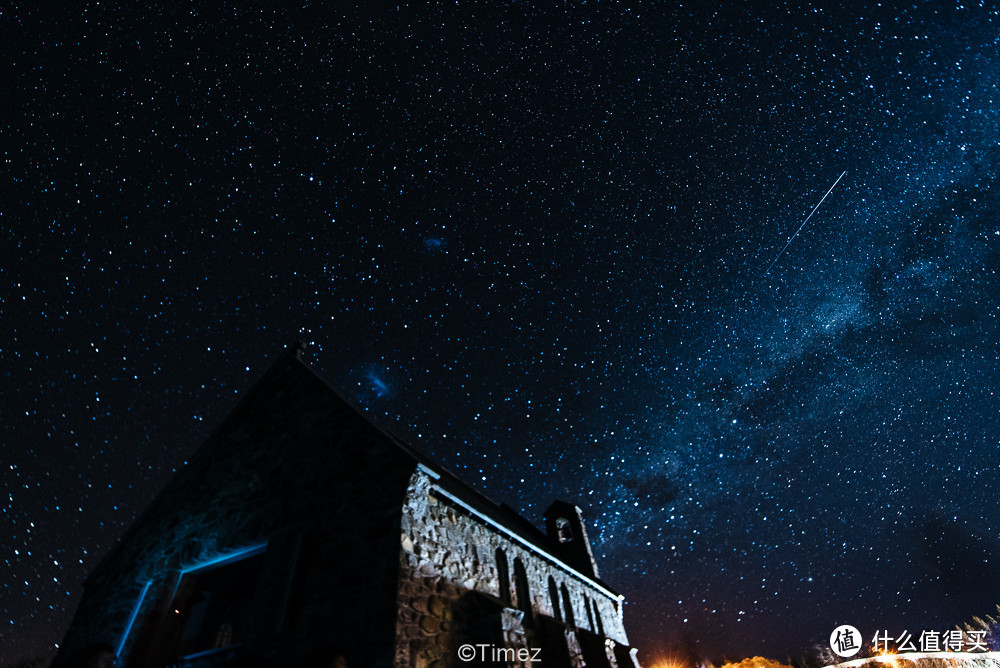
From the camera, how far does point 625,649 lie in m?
13.3

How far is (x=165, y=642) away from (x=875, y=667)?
2976 centimetres

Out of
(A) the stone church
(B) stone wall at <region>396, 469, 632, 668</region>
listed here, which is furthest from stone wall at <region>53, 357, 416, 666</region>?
(B) stone wall at <region>396, 469, 632, 668</region>

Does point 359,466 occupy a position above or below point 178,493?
below

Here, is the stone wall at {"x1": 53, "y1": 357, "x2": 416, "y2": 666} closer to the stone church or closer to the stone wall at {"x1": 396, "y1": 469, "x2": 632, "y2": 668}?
the stone church

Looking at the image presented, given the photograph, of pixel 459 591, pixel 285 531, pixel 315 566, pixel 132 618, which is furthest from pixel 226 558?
pixel 459 591

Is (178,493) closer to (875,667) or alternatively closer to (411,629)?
(411,629)

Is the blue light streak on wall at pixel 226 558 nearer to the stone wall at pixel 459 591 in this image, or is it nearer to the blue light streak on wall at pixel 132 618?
the blue light streak on wall at pixel 132 618

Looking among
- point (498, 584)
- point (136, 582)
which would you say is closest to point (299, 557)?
point (498, 584)

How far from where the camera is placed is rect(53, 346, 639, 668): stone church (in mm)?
8219

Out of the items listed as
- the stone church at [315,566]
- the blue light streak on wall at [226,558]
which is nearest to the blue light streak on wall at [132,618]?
the stone church at [315,566]

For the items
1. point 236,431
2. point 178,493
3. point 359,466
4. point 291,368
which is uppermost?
point 291,368

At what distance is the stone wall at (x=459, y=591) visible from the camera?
316 inches

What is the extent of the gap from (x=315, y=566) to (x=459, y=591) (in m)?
2.85

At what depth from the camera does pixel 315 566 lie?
358 inches
